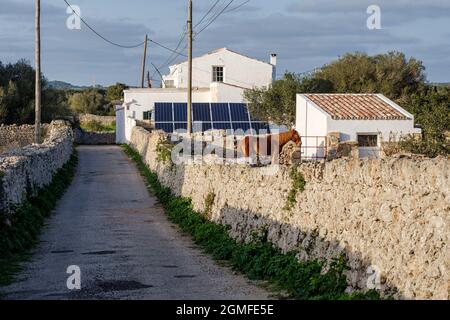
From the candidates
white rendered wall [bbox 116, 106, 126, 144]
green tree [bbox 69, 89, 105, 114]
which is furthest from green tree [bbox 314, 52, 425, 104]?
green tree [bbox 69, 89, 105, 114]

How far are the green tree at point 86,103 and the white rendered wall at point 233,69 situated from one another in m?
37.8

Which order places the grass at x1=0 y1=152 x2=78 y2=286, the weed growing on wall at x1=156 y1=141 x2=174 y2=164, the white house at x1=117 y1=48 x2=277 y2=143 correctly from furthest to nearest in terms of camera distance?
1. the white house at x1=117 y1=48 x2=277 y2=143
2. the weed growing on wall at x1=156 y1=141 x2=174 y2=164
3. the grass at x1=0 y1=152 x2=78 y2=286

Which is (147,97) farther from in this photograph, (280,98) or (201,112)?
(280,98)

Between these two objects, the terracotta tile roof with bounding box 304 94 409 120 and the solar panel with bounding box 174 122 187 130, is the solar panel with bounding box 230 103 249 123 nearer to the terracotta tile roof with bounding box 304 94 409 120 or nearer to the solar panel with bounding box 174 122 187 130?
the solar panel with bounding box 174 122 187 130

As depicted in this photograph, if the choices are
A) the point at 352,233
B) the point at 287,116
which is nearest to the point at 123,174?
the point at 287,116

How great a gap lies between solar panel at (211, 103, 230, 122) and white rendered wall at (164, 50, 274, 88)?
9745 mm

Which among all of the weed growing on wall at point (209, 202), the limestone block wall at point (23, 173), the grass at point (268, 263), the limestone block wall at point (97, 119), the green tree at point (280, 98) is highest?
the green tree at point (280, 98)

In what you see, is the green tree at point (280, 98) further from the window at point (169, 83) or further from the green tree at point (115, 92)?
the green tree at point (115, 92)

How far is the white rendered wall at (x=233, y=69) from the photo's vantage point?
2517 inches

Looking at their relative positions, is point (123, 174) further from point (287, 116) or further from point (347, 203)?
point (347, 203)

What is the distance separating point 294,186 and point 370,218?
128 inches

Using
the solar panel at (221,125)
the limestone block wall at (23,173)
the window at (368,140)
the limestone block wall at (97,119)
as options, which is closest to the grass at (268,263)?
the limestone block wall at (23,173)

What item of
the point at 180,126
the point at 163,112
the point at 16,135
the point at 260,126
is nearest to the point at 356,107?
the point at 260,126

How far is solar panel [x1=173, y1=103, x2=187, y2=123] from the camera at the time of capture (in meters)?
51.9
